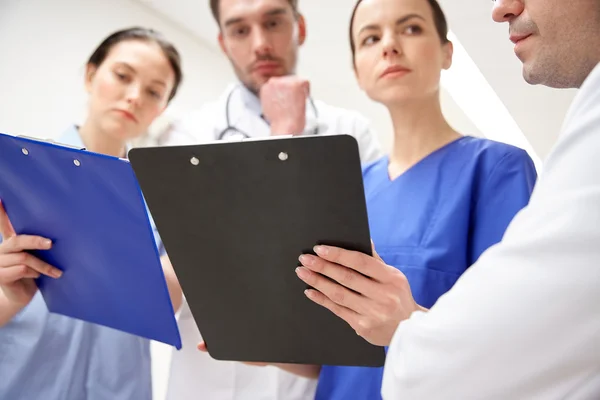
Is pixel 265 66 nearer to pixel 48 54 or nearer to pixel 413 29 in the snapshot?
pixel 413 29

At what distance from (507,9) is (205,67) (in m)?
2.11

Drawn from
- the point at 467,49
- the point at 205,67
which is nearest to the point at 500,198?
the point at 467,49

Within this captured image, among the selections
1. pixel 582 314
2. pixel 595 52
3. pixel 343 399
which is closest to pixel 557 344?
pixel 582 314

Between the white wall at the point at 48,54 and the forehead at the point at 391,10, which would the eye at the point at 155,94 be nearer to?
the forehead at the point at 391,10

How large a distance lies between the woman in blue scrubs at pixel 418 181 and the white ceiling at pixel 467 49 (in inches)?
48.6

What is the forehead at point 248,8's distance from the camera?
1243 millimetres

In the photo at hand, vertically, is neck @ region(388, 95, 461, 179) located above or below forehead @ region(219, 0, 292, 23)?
below

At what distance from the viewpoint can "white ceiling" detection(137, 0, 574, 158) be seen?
2107mm

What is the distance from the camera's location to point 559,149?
0.43 meters

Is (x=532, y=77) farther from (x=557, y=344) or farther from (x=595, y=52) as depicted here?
(x=557, y=344)

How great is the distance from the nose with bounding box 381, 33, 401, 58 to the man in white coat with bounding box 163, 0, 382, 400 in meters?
0.25

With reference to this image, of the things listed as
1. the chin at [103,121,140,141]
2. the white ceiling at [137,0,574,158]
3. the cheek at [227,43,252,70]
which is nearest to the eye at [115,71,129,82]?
the chin at [103,121,140,141]

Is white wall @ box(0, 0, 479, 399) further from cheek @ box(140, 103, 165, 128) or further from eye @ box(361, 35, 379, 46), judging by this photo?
eye @ box(361, 35, 379, 46)

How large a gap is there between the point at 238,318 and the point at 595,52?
55 cm
